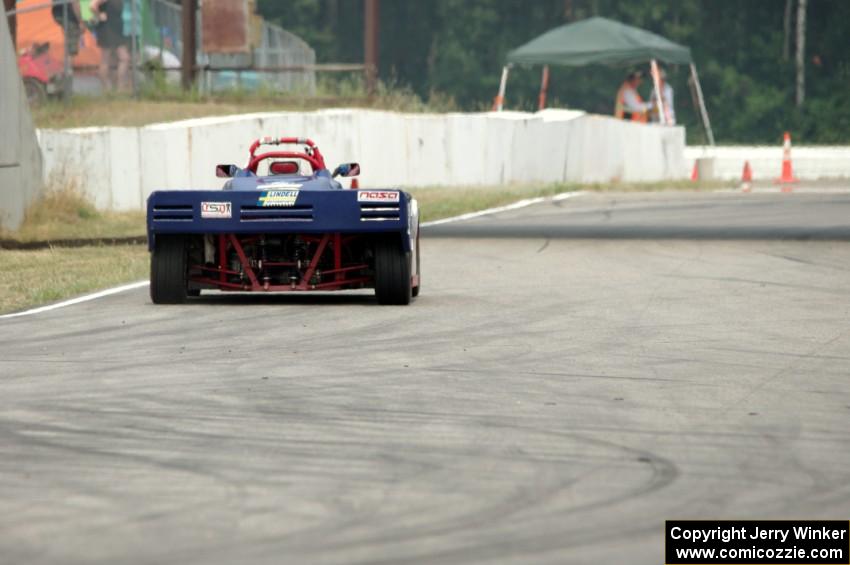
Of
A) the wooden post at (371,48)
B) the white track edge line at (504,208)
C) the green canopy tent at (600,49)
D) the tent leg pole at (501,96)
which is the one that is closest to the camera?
the white track edge line at (504,208)

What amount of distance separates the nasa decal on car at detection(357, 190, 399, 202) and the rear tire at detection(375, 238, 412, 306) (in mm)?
311

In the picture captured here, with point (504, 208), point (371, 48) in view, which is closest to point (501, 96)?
point (371, 48)

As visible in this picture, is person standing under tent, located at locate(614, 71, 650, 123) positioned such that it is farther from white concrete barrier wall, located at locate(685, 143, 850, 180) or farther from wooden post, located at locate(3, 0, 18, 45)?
wooden post, located at locate(3, 0, 18, 45)

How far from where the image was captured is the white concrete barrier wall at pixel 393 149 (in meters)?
25.0

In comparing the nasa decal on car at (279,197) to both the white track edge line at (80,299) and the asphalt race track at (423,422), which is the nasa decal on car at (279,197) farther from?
the white track edge line at (80,299)

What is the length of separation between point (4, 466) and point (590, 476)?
2183mm

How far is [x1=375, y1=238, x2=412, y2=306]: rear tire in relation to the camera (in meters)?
13.7

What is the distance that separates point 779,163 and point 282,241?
29.1 meters

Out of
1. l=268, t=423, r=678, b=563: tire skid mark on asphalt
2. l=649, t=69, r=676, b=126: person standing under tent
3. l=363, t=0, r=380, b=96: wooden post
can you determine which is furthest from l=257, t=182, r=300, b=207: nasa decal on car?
l=649, t=69, r=676, b=126: person standing under tent

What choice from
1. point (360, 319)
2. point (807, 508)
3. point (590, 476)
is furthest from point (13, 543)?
point (360, 319)

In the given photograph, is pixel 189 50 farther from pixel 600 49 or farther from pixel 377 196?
pixel 377 196

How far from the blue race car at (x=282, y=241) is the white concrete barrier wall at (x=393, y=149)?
32.1 ft

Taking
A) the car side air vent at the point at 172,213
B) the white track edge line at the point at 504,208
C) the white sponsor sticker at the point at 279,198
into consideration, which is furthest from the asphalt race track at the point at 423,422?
the white track edge line at the point at 504,208

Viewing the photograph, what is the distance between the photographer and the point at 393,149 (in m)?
32.2
